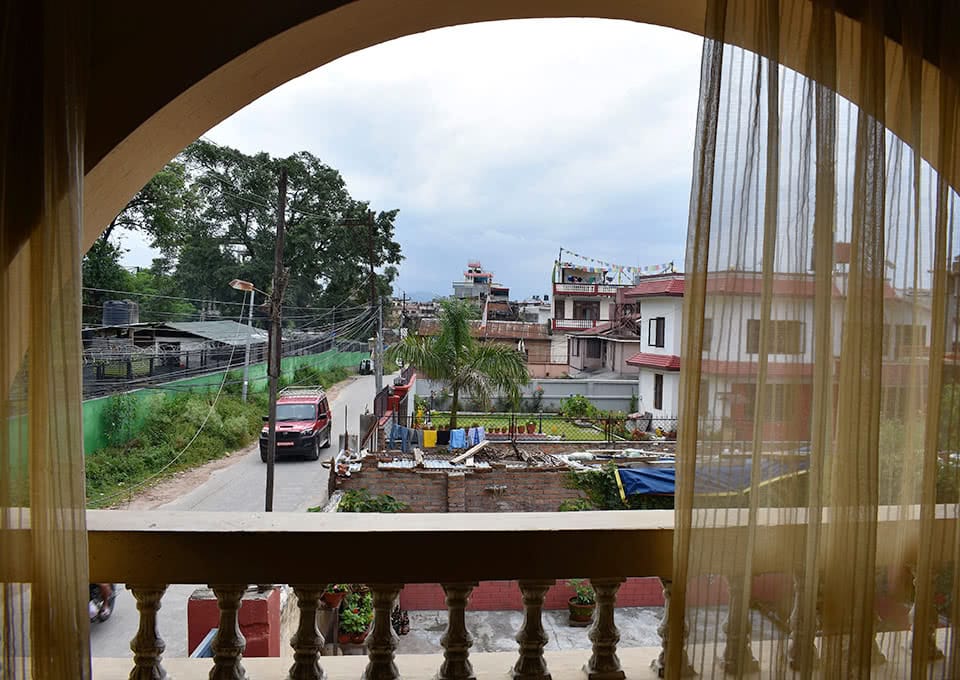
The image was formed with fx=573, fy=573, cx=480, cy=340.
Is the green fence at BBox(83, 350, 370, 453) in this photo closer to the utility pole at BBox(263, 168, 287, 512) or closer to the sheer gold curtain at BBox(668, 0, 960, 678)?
the utility pole at BBox(263, 168, 287, 512)

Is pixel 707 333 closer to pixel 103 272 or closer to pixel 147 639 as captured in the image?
pixel 147 639

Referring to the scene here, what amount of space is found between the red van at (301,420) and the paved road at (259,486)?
0.24m

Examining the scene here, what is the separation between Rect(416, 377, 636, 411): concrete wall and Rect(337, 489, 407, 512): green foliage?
2.33 meters

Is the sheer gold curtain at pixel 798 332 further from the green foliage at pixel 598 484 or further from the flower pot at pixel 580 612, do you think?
the green foliage at pixel 598 484

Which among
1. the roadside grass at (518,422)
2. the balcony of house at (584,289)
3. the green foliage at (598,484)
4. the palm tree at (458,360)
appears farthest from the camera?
the balcony of house at (584,289)

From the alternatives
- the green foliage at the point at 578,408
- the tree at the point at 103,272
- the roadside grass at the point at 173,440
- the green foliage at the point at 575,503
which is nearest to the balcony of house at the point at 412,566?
the tree at the point at 103,272

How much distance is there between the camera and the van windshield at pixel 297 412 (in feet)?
22.2

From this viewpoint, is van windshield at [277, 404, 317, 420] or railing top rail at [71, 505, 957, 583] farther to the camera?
van windshield at [277, 404, 317, 420]

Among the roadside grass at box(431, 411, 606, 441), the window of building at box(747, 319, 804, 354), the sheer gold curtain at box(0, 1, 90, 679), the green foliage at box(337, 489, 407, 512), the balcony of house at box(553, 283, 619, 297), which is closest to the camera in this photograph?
the sheer gold curtain at box(0, 1, 90, 679)

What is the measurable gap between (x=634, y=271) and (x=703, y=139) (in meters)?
9.50

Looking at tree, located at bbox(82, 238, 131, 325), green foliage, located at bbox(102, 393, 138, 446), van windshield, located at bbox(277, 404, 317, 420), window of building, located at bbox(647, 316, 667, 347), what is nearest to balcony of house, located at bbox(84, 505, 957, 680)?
tree, located at bbox(82, 238, 131, 325)

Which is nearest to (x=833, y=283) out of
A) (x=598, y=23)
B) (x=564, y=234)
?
(x=598, y=23)

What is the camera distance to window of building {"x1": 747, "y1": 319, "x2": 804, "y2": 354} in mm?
947

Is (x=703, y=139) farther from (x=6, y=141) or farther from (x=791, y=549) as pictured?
(x=6, y=141)
